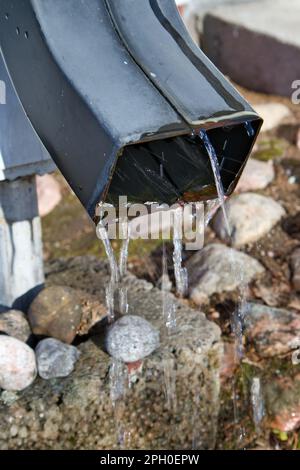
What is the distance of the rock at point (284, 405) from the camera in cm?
300

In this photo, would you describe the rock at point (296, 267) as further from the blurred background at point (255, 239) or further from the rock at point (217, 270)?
the rock at point (217, 270)

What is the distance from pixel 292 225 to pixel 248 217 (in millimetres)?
229

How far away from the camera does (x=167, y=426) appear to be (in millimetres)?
2861

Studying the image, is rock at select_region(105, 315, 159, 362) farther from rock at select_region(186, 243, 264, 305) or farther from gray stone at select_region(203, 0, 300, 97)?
gray stone at select_region(203, 0, 300, 97)

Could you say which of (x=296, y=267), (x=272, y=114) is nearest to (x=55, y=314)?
(x=296, y=267)

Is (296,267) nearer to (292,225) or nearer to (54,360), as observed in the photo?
(292,225)

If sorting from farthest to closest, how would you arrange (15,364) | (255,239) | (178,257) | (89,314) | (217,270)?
(255,239) < (217,270) < (89,314) < (178,257) < (15,364)

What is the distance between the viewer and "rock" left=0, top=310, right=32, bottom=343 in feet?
9.11

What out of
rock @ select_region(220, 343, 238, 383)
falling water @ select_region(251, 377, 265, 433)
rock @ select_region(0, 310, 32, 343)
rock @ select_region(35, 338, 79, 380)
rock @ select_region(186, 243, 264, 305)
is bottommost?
falling water @ select_region(251, 377, 265, 433)

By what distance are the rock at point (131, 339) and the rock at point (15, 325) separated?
30 centimetres

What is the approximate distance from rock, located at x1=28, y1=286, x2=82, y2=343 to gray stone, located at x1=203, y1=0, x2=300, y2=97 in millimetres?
2571

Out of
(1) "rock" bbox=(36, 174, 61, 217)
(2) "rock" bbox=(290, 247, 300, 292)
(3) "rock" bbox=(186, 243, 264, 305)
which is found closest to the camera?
(3) "rock" bbox=(186, 243, 264, 305)


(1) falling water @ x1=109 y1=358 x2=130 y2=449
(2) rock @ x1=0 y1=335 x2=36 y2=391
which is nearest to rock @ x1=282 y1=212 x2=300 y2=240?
(1) falling water @ x1=109 y1=358 x2=130 y2=449

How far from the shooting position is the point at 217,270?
11.2ft
